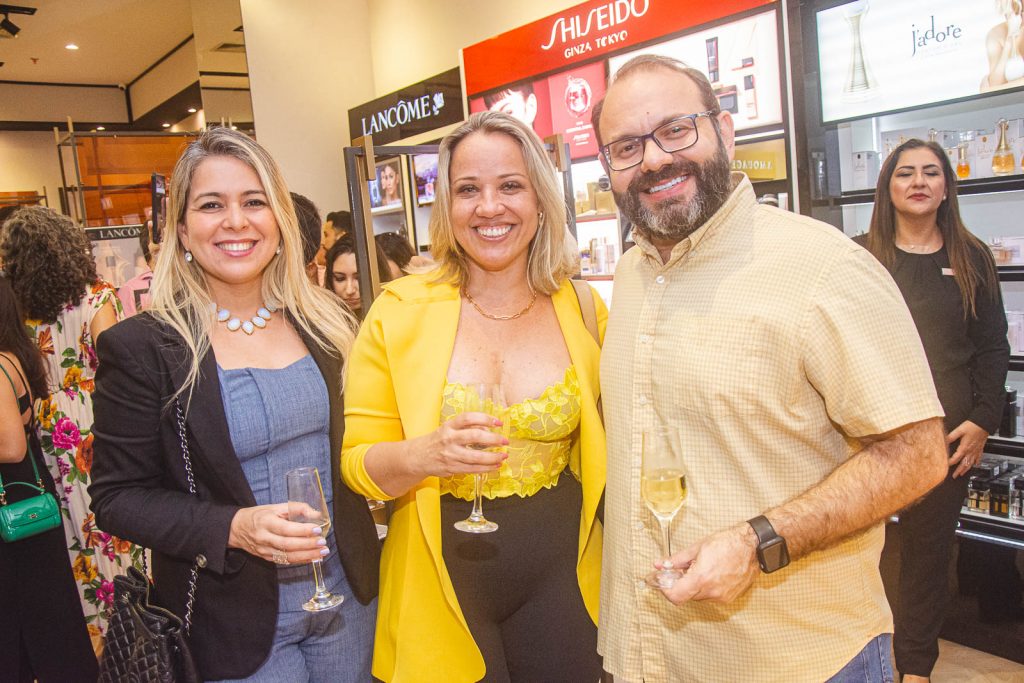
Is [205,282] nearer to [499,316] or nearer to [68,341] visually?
[499,316]

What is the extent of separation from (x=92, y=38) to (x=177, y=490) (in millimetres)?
→ 9309

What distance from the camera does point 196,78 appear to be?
30.7ft

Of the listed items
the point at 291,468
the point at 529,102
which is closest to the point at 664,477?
the point at 291,468

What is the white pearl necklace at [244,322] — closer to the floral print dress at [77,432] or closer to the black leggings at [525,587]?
the black leggings at [525,587]

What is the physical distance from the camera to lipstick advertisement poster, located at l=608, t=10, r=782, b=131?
3758 mm

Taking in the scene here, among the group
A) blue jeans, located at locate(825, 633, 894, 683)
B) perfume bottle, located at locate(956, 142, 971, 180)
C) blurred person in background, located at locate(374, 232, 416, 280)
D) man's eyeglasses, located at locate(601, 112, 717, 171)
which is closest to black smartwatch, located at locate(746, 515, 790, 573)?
blue jeans, located at locate(825, 633, 894, 683)

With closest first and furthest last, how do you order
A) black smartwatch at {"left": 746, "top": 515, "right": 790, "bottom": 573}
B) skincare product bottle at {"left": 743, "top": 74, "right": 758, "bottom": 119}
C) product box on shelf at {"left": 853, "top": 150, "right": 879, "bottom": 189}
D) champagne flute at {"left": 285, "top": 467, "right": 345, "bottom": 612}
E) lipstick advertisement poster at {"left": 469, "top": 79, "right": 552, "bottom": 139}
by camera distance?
1. black smartwatch at {"left": 746, "top": 515, "right": 790, "bottom": 573}
2. champagne flute at {"left": 285, "top": 467, "right": 345, "bottom": 612}
3. product box on shelf at {"left": 853, "top": 150, "right": 879, "bottom": 189}
4. skincare product bottle at {"left": 743, "top": 74, "right": 758, "bottom": 119}
5. lipstick advertisement poster at {"left": 469, "top": 79, "right": 552, "bottom": 139}

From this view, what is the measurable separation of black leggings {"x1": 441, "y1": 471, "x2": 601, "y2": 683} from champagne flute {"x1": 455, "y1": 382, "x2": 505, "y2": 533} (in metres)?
0.10

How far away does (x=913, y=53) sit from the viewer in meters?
3.24

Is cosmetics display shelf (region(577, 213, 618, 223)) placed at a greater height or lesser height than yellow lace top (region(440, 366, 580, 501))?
greater

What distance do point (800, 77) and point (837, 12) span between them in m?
0.31

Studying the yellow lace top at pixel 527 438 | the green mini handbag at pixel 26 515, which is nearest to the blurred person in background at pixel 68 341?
the green mini handbag at pixel 26 515

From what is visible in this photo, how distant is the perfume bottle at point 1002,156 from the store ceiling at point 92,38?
312 inches

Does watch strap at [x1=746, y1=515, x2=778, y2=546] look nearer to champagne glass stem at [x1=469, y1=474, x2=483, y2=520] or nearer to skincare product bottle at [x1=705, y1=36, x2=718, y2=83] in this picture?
champagne glass stem at [x1=469, y1=474, x2=483, y2=520]
